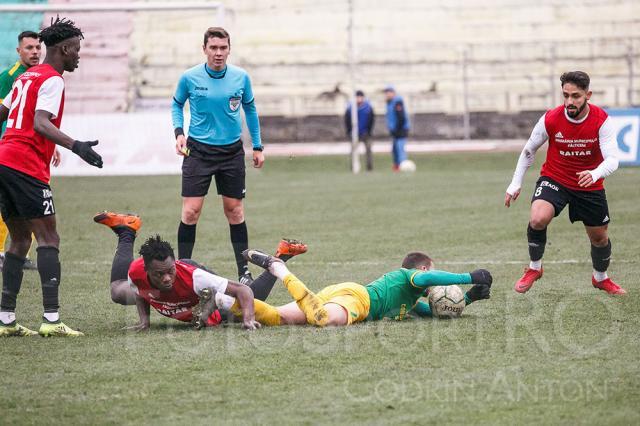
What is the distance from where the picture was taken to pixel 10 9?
2103cm

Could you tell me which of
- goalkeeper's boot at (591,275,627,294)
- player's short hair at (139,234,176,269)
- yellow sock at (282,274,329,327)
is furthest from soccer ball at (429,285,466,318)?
player's short hair at (139,234,176,269)

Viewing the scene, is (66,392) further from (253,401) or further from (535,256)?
(535,256)

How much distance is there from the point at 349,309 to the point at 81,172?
1501cm

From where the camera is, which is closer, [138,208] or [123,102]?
[138,208]

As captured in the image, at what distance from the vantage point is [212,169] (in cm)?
898

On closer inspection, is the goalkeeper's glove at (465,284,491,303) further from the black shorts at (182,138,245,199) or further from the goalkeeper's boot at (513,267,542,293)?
the black shorts at (182,138,245,199)

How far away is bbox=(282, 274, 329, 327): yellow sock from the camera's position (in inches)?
278

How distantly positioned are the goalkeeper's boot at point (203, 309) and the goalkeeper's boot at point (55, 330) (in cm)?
78

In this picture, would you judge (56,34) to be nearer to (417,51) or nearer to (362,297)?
(362,297)

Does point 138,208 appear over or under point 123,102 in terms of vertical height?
under

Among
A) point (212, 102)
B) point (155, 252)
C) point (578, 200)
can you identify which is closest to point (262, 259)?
point (155, 252)

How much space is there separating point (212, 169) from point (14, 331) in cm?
258

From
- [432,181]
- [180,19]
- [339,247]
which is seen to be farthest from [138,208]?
A: [180,19]

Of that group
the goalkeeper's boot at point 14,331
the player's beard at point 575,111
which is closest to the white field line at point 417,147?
the player's beard at point 575,111
